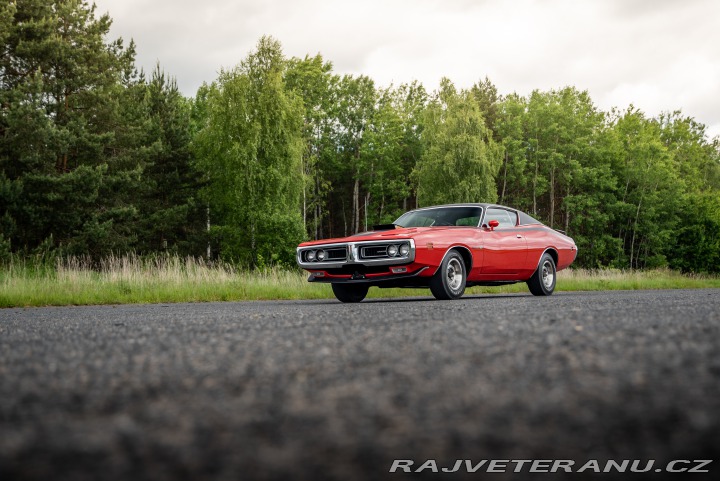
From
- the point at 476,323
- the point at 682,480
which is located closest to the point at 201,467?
the point at 682,480

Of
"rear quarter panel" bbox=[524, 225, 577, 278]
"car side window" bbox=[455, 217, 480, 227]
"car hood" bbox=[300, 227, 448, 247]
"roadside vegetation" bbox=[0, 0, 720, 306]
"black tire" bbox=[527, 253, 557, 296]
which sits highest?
"roadside vegetation" bbox=[0, 0, 720, 306]

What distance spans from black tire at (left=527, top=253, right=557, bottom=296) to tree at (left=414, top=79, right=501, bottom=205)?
87.0 ft

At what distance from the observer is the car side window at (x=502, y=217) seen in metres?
10.5

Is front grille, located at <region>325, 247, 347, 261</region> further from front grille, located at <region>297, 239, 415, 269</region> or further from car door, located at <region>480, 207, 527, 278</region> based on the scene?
car door, located at <region>480, 207, 527, 278</region>

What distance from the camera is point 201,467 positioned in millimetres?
1456

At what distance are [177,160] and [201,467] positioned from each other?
38108 mm

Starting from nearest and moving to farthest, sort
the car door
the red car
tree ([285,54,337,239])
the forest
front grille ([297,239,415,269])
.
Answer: front grille ([297,239,415,269]) → the red car → the car door → the forest → tree ([285,54,337,239])

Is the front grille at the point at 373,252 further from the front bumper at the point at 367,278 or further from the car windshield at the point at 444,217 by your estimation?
the car windshield at the point at 444,217

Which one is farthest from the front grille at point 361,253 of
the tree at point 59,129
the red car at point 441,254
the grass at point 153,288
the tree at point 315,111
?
the tree at point 315,111

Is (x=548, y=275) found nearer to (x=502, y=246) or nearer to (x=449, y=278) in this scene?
(x=502, y=246)

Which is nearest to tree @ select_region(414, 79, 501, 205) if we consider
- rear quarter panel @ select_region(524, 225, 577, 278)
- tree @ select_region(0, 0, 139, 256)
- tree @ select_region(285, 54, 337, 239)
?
tree @ select_region(285, 54, 337, 239)

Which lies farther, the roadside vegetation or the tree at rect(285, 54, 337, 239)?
the tree at rect(285, 54, 337, 239)

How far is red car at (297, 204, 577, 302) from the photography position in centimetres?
895

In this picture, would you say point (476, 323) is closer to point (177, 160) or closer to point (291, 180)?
point (291, 180)
